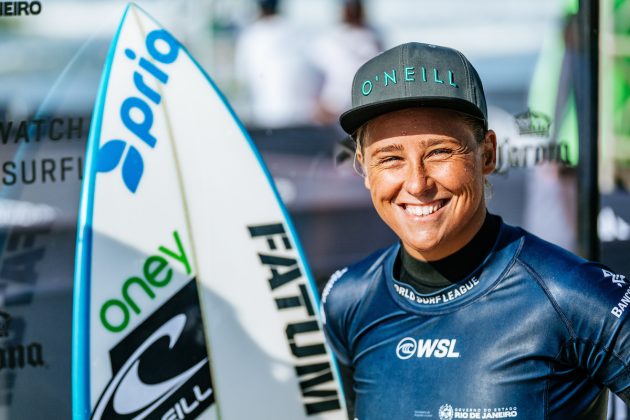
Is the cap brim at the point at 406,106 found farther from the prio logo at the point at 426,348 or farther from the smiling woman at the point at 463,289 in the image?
the prio logo at the point at 426,348

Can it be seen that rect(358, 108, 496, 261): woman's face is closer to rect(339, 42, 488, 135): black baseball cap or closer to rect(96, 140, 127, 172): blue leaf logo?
rect(339, 42, 488, 135): black baseball cap

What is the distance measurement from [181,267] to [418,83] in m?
0.90

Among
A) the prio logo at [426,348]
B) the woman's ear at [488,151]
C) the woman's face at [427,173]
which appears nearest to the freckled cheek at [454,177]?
the woman's face at [427,173]

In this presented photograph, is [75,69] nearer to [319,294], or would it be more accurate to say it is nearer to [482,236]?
[319,294]

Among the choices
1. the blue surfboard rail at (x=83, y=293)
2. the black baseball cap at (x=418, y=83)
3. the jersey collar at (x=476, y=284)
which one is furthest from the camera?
the blue surfboard rail at (x=83, y=293)

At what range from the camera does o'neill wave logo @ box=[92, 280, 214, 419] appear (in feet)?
7.27

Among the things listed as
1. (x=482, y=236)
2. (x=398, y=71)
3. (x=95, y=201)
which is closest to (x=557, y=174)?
(x=482, y=236)

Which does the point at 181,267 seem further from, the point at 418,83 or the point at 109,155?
the point at 418,83

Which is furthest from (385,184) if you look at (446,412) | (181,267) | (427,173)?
(181,267)

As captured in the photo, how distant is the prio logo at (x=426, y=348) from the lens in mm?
1837

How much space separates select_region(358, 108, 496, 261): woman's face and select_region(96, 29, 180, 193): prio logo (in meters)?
0.71

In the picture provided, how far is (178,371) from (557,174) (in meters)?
1.41

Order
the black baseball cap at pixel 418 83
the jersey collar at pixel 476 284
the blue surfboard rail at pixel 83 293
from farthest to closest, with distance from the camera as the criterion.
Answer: the blue surfboard rail at pixel 83 293, the jersey collar at pixel 476 284, the black baseball cap at pixel 418 83

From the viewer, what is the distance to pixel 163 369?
7.48 ft
